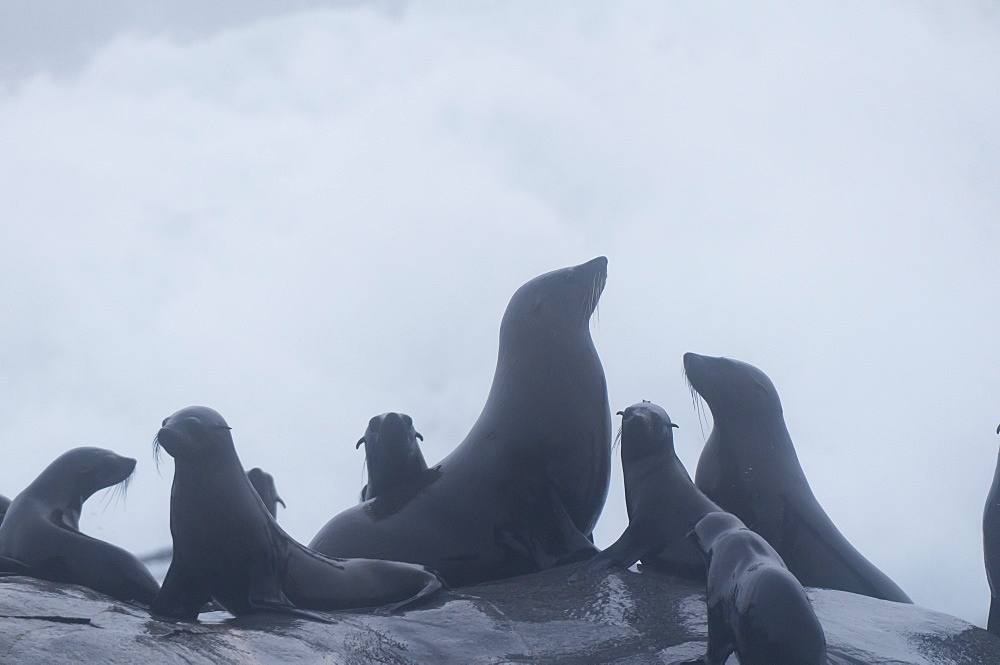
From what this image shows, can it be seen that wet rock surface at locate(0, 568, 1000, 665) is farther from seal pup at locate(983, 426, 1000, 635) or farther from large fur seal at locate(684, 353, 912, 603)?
large fur seal at locate(684, 353, 912, 603)

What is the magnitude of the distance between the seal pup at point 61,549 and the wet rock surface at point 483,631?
0.51 meters

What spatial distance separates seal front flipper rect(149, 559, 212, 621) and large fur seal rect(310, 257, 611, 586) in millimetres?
1585

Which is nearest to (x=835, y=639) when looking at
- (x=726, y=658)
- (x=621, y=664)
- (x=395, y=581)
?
(x=726, y=658)

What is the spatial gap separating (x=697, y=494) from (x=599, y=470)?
922 mm

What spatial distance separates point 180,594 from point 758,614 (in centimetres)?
302

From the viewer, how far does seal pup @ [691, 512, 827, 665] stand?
4680 mm

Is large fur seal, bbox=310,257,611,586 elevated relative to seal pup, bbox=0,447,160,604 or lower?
elevated

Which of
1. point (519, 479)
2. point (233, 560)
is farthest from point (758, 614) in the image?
point (519, 479)

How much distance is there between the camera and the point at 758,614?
4.74 metres

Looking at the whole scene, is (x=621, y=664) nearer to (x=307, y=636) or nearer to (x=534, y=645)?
(x=534, y=645)

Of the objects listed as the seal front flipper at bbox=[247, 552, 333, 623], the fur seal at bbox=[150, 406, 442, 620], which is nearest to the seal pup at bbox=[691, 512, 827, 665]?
the fur seal at bbox=[150, 406, 442, 620]

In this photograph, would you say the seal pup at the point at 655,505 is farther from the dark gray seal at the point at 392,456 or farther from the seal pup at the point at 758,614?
the dark gray seal at the point at 392,456

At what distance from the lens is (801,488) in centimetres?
845

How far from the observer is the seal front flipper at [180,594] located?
226 inches
